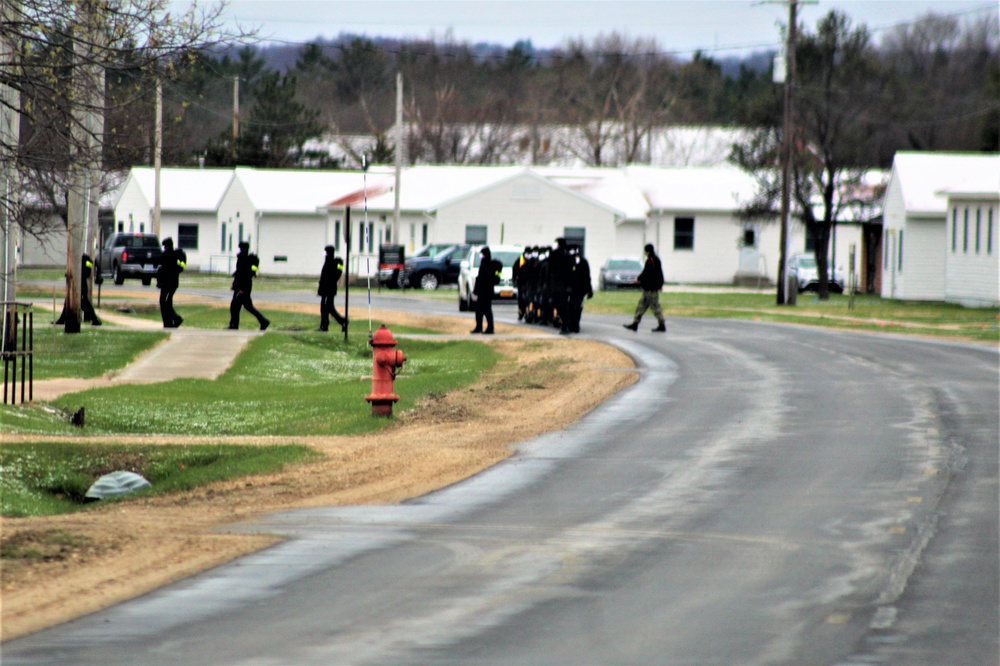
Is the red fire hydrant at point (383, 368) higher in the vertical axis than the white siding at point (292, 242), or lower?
lower

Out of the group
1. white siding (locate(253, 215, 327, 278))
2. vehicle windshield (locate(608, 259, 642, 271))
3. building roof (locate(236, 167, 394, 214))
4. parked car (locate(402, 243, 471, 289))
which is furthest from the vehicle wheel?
white siding (locate(253, 215, 327, 278))

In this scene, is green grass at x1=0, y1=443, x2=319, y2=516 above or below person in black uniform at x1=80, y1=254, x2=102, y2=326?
below

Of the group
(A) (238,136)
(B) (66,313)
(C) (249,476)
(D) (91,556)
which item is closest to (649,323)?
(B) (66,313)

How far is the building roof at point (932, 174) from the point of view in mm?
46375

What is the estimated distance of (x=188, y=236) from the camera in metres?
71.3

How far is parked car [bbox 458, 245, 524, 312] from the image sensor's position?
122 ft

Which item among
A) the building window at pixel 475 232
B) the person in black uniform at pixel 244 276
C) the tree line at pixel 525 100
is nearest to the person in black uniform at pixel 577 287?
the person in black uniform at pixel 244 276

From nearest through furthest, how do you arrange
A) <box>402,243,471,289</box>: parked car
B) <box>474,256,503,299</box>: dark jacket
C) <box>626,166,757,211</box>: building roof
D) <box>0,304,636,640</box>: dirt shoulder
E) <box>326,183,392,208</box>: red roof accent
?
<box>0,304,636,640</box>: dirt shoulder, <box>474,256,503,299</box>: dark jacket, <box>402,243,471,289</box>: parked car, <box>326,183,392,208</box>: red roof accent, <box>626,166,757,211</box>: building roof

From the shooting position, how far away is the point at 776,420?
Answer: 15438 millimetres

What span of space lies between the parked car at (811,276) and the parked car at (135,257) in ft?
79.9

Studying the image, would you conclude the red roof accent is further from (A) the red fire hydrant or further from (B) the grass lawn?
(A) the red fire hydrant

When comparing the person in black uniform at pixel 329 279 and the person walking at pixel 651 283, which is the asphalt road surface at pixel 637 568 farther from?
the person in black uniform at pixel 329 279

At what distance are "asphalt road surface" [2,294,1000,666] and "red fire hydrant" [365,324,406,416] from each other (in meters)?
1.93

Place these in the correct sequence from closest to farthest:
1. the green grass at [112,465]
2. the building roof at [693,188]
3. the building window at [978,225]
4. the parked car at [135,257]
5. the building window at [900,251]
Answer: the green grass at [112,465], the building window at [978,225], the building window at [900,251], the parked car at [135,257], the building roof at [693,188]
